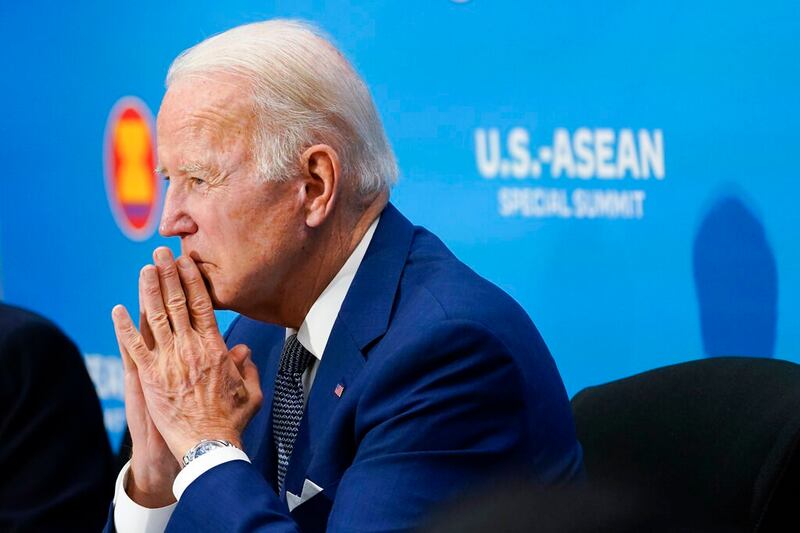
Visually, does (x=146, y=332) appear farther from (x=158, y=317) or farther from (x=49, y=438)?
(x=49, y=438)

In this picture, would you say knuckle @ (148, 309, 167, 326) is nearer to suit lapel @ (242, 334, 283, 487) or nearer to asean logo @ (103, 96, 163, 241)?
suit lapel @ (242, 334, 283, 487)

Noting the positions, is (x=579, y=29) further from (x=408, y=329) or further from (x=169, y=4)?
(x=169, y=4)

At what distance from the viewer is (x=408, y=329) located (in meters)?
1.65

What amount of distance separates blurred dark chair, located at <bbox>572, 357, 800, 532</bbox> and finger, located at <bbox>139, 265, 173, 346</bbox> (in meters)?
0.64

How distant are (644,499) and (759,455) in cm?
110

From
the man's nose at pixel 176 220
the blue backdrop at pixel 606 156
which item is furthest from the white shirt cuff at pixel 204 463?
the blue backdrop at pixel 606 156

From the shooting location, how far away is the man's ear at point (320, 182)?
1.77 metres

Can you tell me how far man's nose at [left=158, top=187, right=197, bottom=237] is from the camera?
5.90 ft

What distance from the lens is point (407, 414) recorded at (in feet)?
5.17

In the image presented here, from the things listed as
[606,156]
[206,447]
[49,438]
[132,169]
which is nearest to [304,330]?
[206,447]

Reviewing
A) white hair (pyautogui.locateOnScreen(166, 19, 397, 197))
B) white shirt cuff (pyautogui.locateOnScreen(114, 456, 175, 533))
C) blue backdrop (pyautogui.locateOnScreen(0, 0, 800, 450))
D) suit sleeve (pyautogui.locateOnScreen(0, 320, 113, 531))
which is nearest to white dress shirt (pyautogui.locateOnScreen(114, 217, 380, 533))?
white shirt cuff (pyautogui.locateOnScreen(114, 456, 175, 533))

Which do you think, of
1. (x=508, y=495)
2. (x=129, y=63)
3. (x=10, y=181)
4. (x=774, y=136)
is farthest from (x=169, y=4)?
(x=508, y=495)

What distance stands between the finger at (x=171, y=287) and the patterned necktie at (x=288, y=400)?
173 mm

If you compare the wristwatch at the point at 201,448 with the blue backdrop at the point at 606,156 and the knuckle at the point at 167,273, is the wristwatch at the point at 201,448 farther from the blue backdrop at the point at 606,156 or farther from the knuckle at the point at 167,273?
the blue backdrop at the point at 606,156
